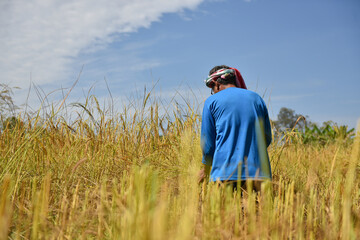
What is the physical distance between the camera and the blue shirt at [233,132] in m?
2.31

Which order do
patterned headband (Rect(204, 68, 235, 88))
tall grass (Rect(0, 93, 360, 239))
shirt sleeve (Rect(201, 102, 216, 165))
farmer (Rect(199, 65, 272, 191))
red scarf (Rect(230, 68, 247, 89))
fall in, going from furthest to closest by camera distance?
red scarf (Rect(230, 68, 247, 89))
patterned headband (Rect(204, 68, 235, 88))
shirt sleeve (Rect(201, 102, 216, 165))
farmer (Rect(199, 65, 272, 191))
tall grass (Rect(0, 93, 360, 239))

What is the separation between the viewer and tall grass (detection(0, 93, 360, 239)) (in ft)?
4.47

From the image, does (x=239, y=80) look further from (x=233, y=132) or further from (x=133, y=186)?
(x=133, y=186)

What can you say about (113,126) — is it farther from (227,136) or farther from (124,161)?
(227,136)

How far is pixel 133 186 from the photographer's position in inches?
52.9

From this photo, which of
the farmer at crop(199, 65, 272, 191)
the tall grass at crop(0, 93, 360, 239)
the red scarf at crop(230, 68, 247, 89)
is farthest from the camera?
the red scarf at crop(230, 68, 247, 89)

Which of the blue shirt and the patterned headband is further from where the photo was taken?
the patterned headband

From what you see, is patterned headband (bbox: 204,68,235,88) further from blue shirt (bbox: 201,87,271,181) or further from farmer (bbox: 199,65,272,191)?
blue shirt (bbox: 201,87,271,181)

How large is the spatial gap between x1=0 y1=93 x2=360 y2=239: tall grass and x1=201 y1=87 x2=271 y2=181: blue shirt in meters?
0.21

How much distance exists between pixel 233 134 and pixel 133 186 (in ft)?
3.94

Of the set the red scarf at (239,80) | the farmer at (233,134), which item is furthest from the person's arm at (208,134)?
the red scarf at (239,80)

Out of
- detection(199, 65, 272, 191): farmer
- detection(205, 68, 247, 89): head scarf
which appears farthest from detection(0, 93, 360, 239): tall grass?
detection(205, 68, 247, 89): head scarf

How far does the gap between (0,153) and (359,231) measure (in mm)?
2917

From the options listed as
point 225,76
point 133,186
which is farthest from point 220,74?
point 133,186
